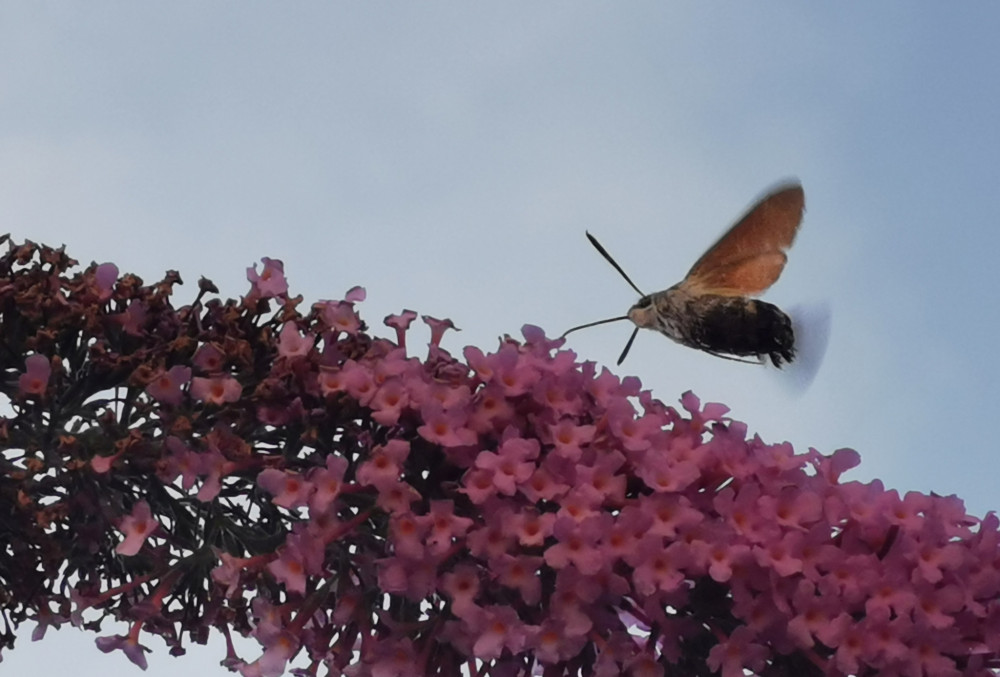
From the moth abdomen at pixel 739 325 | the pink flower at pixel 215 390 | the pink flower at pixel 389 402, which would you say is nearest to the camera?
the pink flower at pixel 389 402

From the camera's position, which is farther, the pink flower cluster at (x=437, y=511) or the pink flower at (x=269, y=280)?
the pink flower at (x=269, y=280)

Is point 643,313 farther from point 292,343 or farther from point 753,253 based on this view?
point 292,343

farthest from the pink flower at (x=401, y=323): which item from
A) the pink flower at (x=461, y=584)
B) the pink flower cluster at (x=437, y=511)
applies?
the pink flower at (x=461, y=584)

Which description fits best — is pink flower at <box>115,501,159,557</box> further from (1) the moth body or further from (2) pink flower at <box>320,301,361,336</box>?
(1) the moth body

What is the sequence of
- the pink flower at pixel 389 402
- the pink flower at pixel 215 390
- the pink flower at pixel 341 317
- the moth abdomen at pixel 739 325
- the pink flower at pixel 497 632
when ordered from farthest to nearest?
1. the moth abdomen at pixel 739 325
2. the pink flower at pixel 341 317
3. the pink flower at pixel 215 390
4. the pink flower at pixel 389 402
5. the pink flower at pixel 497 632

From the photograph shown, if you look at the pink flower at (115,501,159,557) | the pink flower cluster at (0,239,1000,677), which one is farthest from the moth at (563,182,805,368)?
the pink flower at (115,501,159,557)

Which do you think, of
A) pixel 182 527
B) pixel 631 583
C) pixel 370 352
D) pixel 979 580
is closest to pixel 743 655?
pixel 631 583

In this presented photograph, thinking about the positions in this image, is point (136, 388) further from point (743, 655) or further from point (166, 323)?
point (743, 655)

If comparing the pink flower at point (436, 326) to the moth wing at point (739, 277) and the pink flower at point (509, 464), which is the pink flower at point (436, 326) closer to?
the pink flower at point (509, 464)
